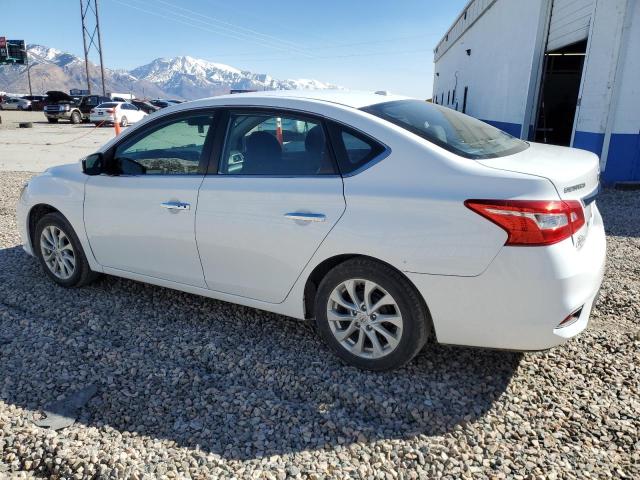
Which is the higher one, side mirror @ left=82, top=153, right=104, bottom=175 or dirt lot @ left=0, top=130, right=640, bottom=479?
side mirror @ left=82, top=153, right=104, bottom=175

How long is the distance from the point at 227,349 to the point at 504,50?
1608 cm

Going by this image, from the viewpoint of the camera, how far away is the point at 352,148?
9.55ft

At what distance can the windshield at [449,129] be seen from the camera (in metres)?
2.84

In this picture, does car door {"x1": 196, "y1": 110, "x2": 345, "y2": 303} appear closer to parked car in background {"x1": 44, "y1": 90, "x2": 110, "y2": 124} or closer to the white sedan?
the white sedan

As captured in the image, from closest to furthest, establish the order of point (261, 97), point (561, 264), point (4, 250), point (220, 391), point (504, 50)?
point (561, 264)
point (220, 391)
point (261, 97)
point (4, 250)
point (504, 50)

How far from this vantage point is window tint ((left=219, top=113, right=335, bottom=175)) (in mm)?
3031

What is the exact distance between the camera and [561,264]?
2.45 meters

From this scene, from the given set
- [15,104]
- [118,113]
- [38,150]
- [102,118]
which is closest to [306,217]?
[38,150]

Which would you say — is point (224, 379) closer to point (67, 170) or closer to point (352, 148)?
point (352, 148)

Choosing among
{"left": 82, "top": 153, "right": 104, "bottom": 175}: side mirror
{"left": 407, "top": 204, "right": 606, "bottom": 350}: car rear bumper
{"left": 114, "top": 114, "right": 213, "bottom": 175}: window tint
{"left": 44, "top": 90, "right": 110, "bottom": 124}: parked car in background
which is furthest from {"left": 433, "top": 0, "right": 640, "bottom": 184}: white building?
{"left": 44, "top": 90, "right": 110, "bottom": 124}: parked car in background

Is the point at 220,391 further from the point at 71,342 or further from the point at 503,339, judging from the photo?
A: the point at 503,339

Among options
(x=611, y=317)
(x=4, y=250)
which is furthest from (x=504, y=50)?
(x=4, y=250)

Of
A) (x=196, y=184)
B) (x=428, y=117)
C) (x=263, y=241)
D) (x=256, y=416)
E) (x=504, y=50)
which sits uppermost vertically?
(x=504, y=50)

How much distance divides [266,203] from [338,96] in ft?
3.01
